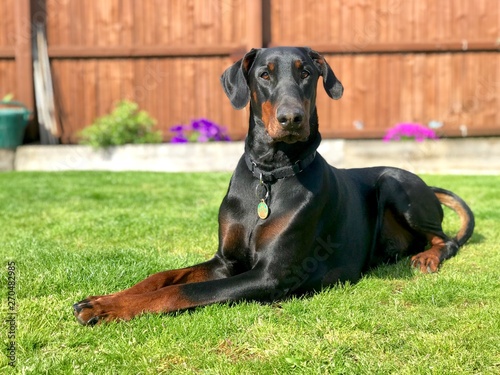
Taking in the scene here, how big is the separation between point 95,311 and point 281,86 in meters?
1.32

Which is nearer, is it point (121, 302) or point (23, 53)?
point (121, 302)

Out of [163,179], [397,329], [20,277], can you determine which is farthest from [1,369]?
[163,179]

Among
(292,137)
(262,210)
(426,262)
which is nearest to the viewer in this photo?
(292,137)

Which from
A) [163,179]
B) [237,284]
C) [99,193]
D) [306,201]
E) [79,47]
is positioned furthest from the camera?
[79,47]

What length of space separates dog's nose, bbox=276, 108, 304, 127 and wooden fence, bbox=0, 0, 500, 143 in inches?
269

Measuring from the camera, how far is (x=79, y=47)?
9.75 meters

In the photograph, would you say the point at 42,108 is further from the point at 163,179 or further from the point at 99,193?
the point at 99,193

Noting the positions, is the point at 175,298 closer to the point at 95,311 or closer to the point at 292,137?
the point at 95,311

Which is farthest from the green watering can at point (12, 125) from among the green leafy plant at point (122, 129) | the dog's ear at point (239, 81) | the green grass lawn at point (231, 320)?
the dog's ear at point (239, 81)

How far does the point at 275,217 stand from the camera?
3133 millimetres

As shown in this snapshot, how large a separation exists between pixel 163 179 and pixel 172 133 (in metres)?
2.11

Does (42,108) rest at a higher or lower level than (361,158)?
higher

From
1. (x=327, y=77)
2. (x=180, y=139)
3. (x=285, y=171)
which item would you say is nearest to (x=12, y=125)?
(x=180, y=139)

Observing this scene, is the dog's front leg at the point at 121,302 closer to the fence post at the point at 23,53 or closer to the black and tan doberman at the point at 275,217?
the black and tan doberman at the point at 275,217
